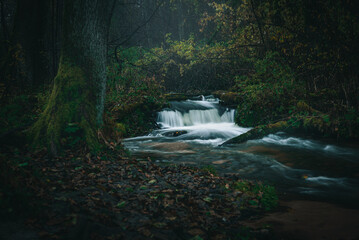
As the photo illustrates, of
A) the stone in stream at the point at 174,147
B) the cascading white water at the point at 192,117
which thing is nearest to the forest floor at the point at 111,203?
the stone in stream at the point at 174,147

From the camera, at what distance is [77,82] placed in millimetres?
5336

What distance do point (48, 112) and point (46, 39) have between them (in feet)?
18.3

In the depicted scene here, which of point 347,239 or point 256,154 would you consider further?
point 256,154

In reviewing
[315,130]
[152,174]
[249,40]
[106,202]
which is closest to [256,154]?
[315,130]

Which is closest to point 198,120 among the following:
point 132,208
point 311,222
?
point 311,222

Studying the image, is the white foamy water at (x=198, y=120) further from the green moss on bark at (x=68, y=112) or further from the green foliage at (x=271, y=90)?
the green moss on bark at (x=68, y=112)

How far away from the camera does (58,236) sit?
Answer: 7.50 ft

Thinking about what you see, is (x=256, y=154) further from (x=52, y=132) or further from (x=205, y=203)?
(x=52, y=132)

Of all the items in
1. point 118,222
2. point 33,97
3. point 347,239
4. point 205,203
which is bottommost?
point 347,239

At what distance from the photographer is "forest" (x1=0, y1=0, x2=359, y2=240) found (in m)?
3.13

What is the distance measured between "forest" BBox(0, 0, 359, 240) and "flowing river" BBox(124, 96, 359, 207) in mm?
56

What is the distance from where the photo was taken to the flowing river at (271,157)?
5.53 meters

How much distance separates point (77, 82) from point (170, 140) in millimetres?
6908

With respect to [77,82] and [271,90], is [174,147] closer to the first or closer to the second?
[271,90]
